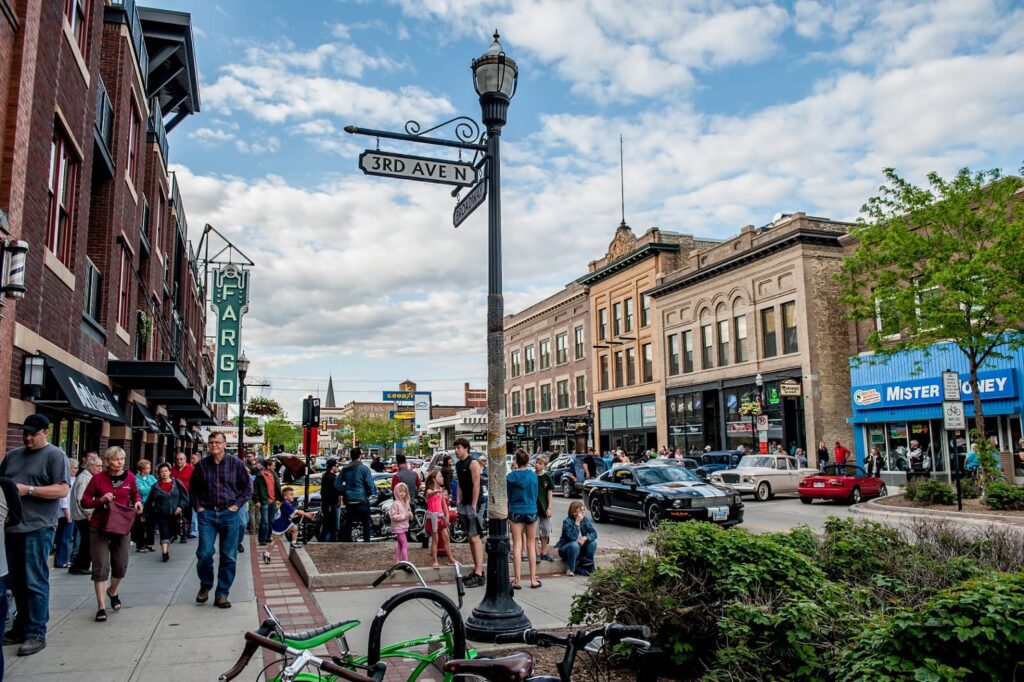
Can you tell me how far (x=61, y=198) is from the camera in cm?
1365

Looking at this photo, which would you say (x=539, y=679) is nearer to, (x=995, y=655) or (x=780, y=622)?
(x=780, y=622)

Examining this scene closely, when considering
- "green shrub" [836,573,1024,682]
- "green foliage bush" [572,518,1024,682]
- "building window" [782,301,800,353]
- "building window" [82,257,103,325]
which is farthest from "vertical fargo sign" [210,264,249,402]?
"green shrub" [836,573,1024,682]

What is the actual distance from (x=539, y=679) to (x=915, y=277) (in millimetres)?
22066

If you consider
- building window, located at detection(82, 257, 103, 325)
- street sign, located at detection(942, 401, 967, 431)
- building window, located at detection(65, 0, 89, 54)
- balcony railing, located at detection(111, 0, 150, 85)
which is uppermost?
balcony railing, located at detection(111, 0, 150, 85)

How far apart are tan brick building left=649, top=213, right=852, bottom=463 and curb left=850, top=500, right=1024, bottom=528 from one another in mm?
12842

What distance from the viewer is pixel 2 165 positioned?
32.9 feet

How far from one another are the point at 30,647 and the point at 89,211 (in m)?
12.0

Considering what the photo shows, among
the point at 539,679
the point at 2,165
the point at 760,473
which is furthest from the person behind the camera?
the point at 760,473

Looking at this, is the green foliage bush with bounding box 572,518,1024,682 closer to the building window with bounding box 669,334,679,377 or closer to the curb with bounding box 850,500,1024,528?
the curb with bounding box 850,500,1024,528

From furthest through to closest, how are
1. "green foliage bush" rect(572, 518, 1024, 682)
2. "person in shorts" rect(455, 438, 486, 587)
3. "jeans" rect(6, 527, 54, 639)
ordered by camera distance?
1. "person in shorts" rect(455, 438, 486, 587)
2. "jeans" rect(6, 527, 54, 639)
3. "green foliage bush" rect(572, 518, 1024, 682)

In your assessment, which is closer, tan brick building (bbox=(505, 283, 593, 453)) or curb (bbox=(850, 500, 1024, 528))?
curb (bbox=(850, 500, 1024, 528))

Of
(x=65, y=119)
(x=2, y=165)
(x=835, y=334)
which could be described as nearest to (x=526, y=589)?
(x=2, y=165)

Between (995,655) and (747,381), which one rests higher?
(747,381)

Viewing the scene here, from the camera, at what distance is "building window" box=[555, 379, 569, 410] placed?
182 feet
